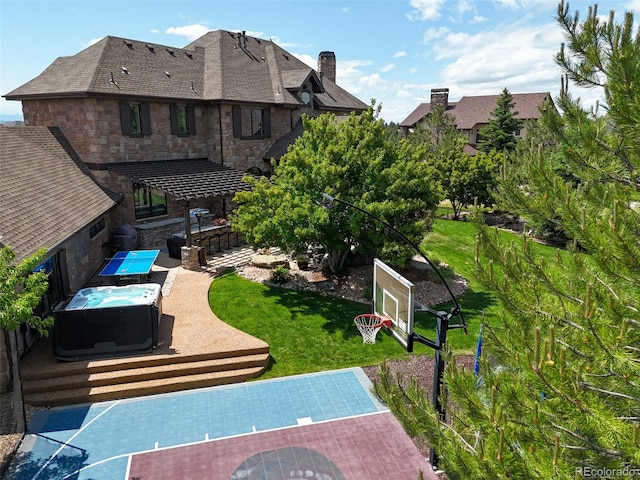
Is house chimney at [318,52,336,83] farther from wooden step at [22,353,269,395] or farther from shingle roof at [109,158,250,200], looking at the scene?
wooden step at [22,353,269,395]

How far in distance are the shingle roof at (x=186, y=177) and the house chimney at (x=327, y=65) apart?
18169mm

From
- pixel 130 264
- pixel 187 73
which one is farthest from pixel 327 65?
pixel 130 264

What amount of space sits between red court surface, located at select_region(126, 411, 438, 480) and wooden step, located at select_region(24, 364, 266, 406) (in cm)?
264

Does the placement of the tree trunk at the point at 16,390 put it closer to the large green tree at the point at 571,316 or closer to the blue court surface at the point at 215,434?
the blue court surface at the point at 215,434

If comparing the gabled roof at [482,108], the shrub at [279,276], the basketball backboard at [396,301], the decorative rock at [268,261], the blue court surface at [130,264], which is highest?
the gabled roof at [482,108]

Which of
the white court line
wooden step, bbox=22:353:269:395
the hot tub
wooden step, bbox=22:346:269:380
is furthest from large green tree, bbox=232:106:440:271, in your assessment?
the white court line

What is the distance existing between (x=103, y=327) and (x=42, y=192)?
674 cm

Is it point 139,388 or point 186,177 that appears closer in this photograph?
point 139,388

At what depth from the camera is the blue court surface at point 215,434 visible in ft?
32.6

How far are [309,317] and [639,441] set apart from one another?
14.2 m

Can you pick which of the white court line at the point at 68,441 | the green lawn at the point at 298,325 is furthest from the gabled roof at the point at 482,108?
the white court line at the point at 68,441

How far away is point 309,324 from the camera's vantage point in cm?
1700

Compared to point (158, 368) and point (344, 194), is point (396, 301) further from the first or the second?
point (344, 194)

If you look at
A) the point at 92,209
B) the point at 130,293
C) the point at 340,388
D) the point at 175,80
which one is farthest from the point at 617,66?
the point at 175,80
